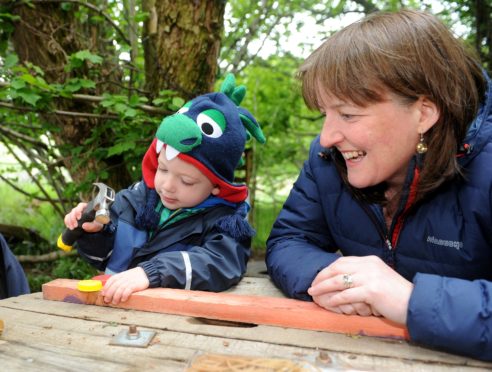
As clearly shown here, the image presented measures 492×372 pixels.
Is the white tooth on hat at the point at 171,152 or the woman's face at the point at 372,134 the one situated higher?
the woman's face at the point at 372,134

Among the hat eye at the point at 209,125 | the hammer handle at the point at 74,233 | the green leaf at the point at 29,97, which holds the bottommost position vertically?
the hammer handle at the point at 74,233

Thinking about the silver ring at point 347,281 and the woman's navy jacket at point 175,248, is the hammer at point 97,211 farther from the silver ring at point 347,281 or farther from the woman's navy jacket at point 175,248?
the silver ring at point 347,281

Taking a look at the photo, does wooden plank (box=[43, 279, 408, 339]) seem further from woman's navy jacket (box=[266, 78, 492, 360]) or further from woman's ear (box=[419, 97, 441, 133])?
woman's ear (box=[419, 97, 441, 133])

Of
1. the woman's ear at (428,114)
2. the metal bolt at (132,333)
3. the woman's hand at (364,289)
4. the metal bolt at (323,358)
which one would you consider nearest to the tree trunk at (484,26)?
the woman's ear at (428,114)

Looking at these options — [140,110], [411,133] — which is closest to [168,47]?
[140,110]

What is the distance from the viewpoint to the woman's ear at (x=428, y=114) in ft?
5.51

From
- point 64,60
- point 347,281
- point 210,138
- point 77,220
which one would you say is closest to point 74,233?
point 77,220

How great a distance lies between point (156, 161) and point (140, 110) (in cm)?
97

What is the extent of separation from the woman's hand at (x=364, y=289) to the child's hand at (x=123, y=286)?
61cm

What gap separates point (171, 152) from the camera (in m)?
2.26

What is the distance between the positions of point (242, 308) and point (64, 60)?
282 cm

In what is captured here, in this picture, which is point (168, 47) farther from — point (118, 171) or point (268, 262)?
point (268, 262)

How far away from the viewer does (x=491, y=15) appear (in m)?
4.09

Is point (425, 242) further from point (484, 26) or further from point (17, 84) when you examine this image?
point (484, 26)
